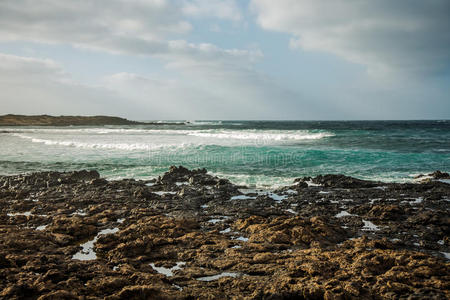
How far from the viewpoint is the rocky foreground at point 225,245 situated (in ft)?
11.7

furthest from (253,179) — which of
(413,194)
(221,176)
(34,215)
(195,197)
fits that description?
(34,215)

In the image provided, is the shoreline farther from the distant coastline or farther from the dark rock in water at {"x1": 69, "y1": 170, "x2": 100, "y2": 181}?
the dark rock in water at {"x1": 69, "y1": 170, "x2": 100, "y2": 181}

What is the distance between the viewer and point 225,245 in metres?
5.12

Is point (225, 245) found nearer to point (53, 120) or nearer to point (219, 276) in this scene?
point (219, 276)

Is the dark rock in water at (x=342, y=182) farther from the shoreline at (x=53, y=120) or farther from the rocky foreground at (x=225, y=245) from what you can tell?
the shoreline at (x=53, y=120)

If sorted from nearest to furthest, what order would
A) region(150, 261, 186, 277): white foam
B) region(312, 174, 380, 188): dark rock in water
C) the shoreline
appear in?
region(150, 261, 186, 277): white foam < region(312, 174, 380, 188): dark rock in water < the shoreline

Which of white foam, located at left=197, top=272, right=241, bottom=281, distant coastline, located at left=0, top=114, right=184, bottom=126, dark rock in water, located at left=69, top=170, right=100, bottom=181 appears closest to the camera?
white foam, located at left=197, top=272, right=241, bottom=281

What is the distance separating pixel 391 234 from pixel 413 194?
13.8 feet

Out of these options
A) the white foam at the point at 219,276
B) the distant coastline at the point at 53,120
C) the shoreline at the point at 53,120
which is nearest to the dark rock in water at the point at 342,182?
the white foam at the point at 219,276

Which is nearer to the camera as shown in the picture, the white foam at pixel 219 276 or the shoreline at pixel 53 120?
the white foam at pixel 219 276

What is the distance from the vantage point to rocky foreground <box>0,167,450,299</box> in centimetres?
357

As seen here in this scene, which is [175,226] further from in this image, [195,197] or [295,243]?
[195,197]

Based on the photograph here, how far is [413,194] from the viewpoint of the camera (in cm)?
909

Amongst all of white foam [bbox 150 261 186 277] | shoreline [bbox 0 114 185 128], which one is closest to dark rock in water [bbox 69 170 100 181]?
white foam [bbox 150 261 186 277]
